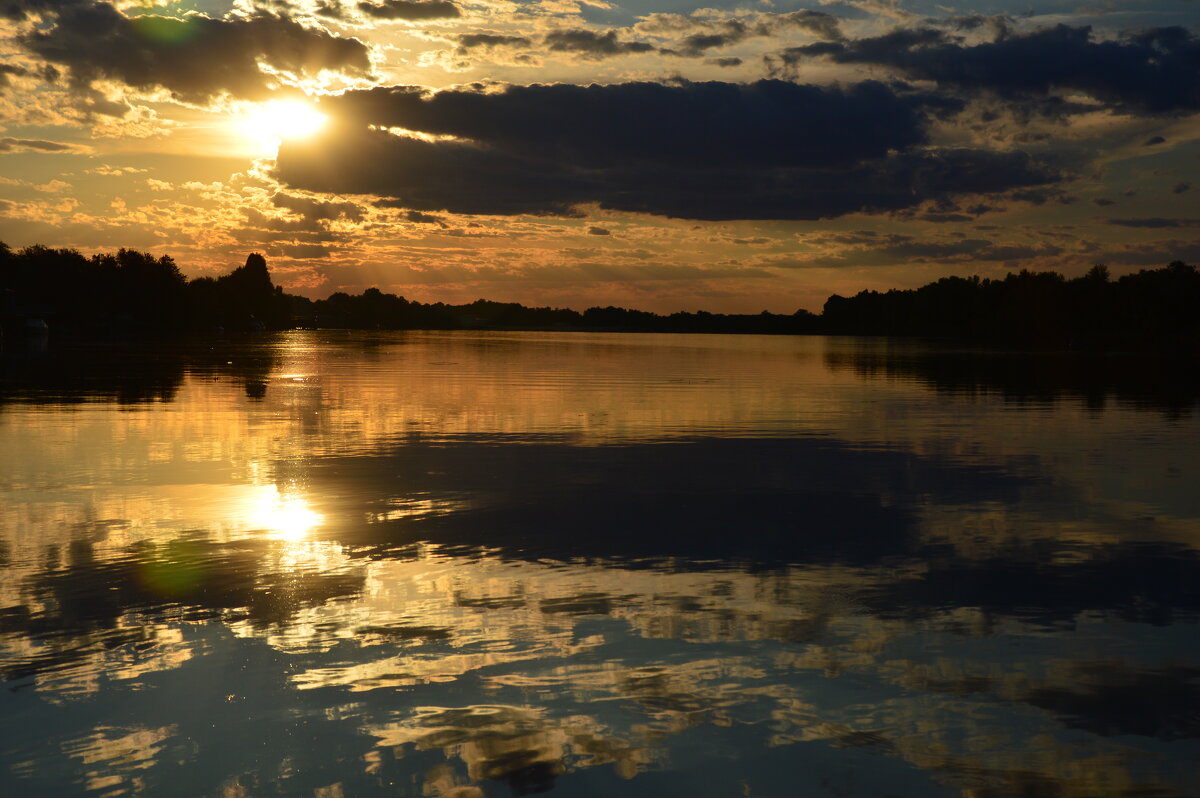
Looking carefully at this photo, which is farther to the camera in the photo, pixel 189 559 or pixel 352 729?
pixel 189 559

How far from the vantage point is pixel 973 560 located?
46.6 ft

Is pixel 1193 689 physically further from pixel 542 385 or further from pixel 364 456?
pixel 542 385

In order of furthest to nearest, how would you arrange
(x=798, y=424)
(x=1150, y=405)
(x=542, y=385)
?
(x=542, y=385) → (x=1150, y=405) → (x=798, y=424)

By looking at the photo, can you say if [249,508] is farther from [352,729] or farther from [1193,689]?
[1193,689]

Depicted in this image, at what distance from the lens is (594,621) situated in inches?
436

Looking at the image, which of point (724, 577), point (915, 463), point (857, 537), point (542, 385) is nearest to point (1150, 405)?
point (915, 463)

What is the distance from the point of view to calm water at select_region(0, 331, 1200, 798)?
7648 mm

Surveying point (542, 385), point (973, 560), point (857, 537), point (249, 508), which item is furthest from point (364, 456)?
point (542, 385)

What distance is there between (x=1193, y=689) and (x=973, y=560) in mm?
5099

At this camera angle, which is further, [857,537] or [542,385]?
[542,385]

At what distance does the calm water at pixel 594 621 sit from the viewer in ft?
25.1

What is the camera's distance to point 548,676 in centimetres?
930

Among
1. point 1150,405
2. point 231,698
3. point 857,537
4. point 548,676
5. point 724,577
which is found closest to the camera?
point 231,698

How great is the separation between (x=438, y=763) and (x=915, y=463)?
18.8 meters
